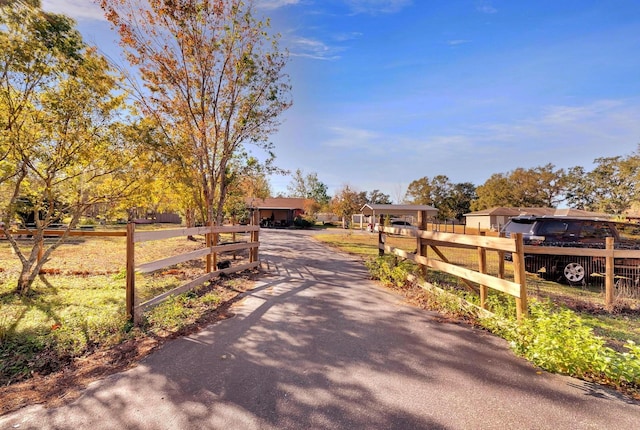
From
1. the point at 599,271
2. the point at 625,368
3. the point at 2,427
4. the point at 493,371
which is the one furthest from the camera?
the point at 599,271

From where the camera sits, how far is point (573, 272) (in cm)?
774

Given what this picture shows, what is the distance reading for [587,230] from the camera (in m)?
8.29

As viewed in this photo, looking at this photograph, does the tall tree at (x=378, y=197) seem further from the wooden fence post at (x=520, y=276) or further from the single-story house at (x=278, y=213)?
the wooden fence post at (x=520, y=276)

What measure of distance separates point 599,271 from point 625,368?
6.17 meters

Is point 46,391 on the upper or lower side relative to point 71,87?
lower

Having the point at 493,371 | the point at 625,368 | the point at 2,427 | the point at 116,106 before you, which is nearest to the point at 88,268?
the point at 116,106

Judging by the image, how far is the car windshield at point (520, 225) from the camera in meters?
8.64

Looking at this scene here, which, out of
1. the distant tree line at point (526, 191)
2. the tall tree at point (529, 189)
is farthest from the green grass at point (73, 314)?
the tall tree at point (529, 189)

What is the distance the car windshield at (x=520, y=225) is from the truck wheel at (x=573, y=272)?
1.23m

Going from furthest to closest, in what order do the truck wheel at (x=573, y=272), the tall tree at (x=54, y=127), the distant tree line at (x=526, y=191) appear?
the distant tree line at (x=526, y=191)
the truck wheel at (x=573, y=272)
the tall tree at (x=54, y=127)

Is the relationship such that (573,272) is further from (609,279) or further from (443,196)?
(443,196)

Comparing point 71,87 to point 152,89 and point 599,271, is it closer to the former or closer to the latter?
point 152,89

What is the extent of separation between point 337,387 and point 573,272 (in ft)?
25.9

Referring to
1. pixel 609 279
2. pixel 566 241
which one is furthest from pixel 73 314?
pixel 566 241
